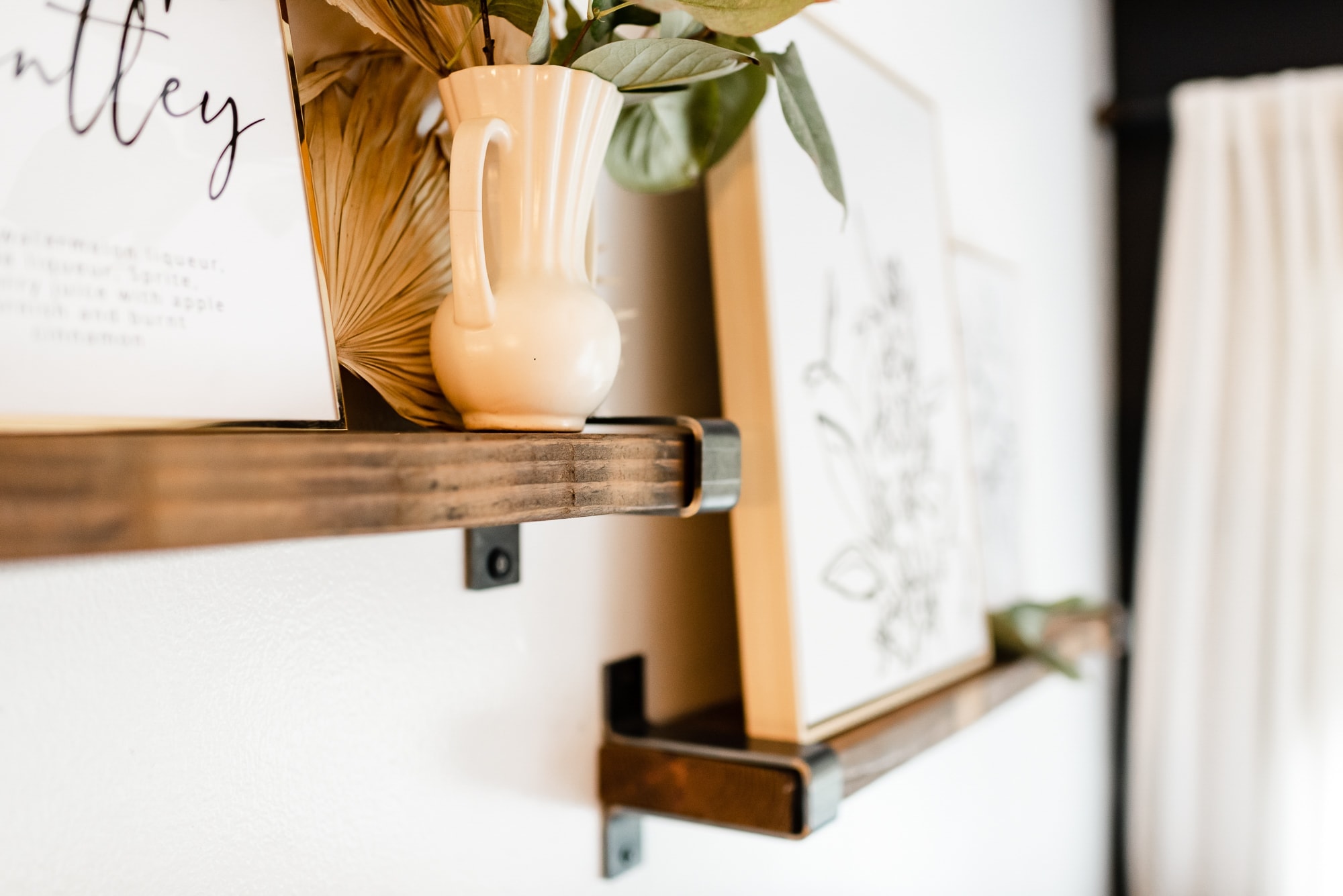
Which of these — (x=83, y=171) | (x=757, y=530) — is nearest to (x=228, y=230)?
(x=83, y=171)

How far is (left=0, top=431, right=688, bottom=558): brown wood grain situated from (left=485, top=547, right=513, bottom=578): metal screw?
168mm

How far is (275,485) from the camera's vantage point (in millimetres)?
302

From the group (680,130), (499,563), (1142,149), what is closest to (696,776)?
(499,563)

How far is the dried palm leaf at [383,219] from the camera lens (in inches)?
17.8

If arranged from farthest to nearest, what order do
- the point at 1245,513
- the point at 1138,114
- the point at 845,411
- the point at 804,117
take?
the point at 1138,114 < the point at 1245,513 < the point at 845,411 < the point at 804,117

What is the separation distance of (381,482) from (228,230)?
13cm

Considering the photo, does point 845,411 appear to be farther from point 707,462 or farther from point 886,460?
point 707,462

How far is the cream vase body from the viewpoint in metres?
0.41

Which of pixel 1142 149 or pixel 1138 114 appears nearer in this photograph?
pixel 1138 114

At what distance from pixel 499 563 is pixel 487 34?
304 millimetres

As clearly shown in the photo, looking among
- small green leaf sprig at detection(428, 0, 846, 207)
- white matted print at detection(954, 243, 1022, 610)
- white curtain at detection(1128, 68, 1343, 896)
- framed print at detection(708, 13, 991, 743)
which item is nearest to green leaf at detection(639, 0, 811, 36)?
small green leaf sprig at detection(428, 0, 846, 207)

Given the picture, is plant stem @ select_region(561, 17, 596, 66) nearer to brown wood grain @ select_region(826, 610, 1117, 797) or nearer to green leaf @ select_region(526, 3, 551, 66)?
green leaf @ select_region(526, 3, 551, 66)

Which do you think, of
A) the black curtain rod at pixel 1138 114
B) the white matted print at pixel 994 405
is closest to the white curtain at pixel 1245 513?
the black curtain rod at pixel 1138 114

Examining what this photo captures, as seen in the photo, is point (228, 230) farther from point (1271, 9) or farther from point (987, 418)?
point (1271, 9)
